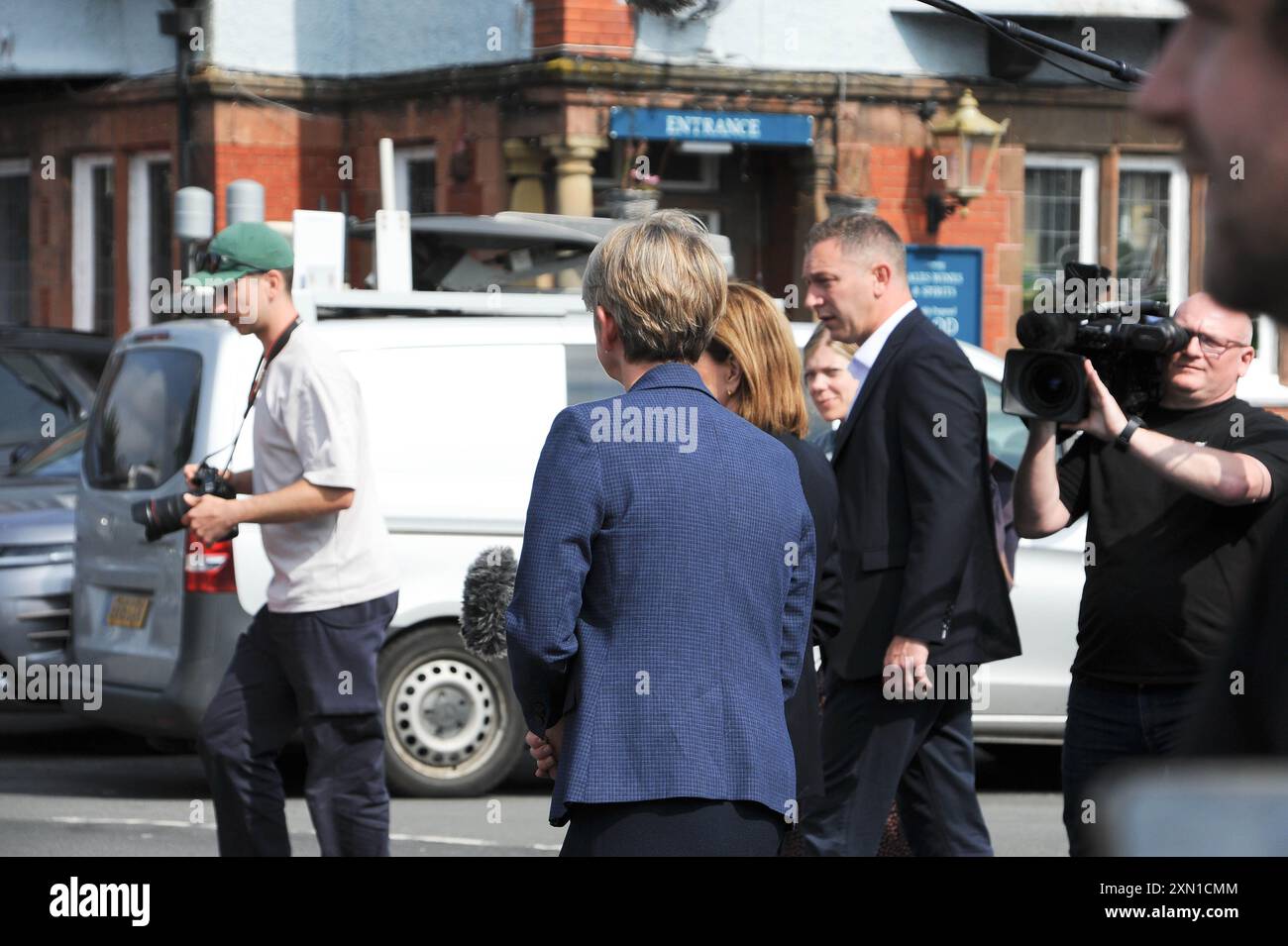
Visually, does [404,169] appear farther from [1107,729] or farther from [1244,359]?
[1107,729]

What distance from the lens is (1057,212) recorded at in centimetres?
1822

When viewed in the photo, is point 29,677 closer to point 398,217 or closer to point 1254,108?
point 398,217

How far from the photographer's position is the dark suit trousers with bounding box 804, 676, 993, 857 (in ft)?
16.5

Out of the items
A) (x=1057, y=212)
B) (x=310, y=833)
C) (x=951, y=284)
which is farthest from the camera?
(x=1057, y=212)

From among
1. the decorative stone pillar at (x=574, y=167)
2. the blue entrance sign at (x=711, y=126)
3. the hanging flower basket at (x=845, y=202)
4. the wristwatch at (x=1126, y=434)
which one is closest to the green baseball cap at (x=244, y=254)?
the wristwatch at (x=1126, y=434)

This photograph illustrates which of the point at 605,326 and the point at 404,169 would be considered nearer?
the point at 605,326

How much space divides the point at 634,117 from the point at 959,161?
2.92m

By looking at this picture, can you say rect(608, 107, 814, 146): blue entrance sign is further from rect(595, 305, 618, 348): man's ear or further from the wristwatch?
rect(595, 305, 618, 348): man's ear

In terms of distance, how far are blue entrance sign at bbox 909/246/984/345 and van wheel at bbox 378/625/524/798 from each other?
9485 millimetres

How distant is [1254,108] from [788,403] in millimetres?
3627

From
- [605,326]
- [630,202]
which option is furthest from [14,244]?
[605,326]

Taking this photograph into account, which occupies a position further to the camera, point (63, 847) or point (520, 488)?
point (520, 488)
